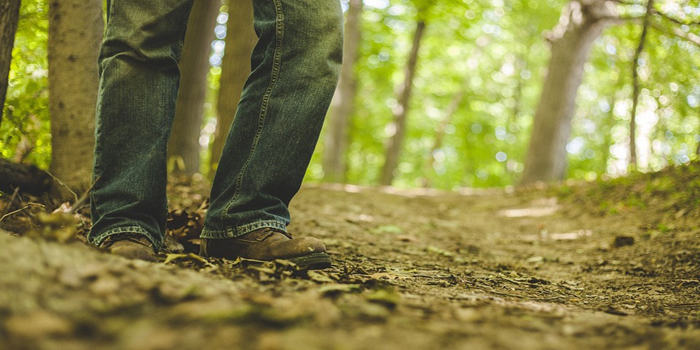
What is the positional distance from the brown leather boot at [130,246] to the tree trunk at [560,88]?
9.00m

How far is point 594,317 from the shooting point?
138cm

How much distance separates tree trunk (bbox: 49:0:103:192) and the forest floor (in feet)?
2.15

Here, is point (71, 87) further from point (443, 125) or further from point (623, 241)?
point (443, 125)

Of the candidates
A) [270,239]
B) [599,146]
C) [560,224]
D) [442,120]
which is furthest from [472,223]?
[599,146]

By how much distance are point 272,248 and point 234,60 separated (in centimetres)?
409

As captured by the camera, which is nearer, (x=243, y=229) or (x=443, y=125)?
(x=243, y=229)

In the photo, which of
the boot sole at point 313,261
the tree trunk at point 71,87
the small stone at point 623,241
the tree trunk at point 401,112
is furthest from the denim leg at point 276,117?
the tree trunk at point 401,112

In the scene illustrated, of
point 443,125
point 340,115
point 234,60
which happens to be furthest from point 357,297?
point 443,125

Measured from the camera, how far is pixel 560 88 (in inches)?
377

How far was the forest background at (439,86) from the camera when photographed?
2686mm

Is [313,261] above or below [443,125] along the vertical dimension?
below

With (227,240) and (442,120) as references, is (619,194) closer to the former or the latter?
(227,240)

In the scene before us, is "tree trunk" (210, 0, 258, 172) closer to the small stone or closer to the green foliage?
the green foliage

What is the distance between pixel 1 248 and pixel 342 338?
0.80m
